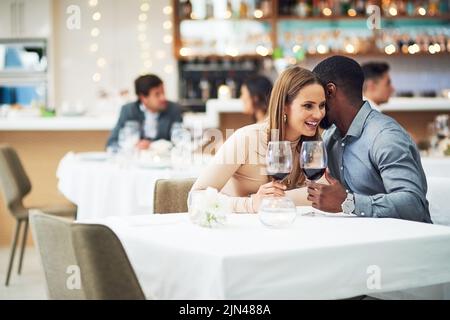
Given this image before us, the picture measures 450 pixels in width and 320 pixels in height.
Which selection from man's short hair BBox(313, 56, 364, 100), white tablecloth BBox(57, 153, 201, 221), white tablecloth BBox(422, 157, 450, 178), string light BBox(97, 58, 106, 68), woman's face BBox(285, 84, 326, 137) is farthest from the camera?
string light BBox(97, 58, 106, 68)

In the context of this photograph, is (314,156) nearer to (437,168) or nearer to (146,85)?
(437,168)

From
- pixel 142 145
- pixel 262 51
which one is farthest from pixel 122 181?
pixel 262 51

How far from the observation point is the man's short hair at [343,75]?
318cm

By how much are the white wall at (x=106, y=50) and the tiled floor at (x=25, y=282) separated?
3.71 m

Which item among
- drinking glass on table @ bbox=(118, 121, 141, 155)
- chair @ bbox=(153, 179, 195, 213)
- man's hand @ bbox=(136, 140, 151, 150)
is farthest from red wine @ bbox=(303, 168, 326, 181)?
man's hand @ bbox=(136, 140, 151, 150)

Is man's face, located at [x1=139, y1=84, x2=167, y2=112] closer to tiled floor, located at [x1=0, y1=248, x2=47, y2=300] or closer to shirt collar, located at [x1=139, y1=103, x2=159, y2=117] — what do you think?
shirt collar, located at [x1=139, y1=103, x2=159, y2=117]

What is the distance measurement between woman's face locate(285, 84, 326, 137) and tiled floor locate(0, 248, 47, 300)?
2178 mm

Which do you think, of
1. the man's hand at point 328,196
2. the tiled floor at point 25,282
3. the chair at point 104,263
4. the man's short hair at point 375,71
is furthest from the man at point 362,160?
the man's short hair at point 375,71

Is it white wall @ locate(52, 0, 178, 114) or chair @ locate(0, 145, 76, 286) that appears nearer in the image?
chair @ locate(0, 145, 76, 286)

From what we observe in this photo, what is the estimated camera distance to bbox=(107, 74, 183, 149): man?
6.29 metres

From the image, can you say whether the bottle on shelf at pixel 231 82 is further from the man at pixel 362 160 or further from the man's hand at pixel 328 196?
the man's hand at pixel 328 196

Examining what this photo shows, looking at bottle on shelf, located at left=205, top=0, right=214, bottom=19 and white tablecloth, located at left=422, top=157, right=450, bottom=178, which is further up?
bottle on shelf, located at left=205, top=0, right=214, bottom=19

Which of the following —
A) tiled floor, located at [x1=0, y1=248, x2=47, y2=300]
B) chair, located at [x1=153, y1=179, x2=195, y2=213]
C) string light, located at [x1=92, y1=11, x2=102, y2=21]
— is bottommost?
tiled floor, located at [x1=0, y1=248, x2=47, y2=300]

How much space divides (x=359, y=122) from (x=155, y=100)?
342 cm
